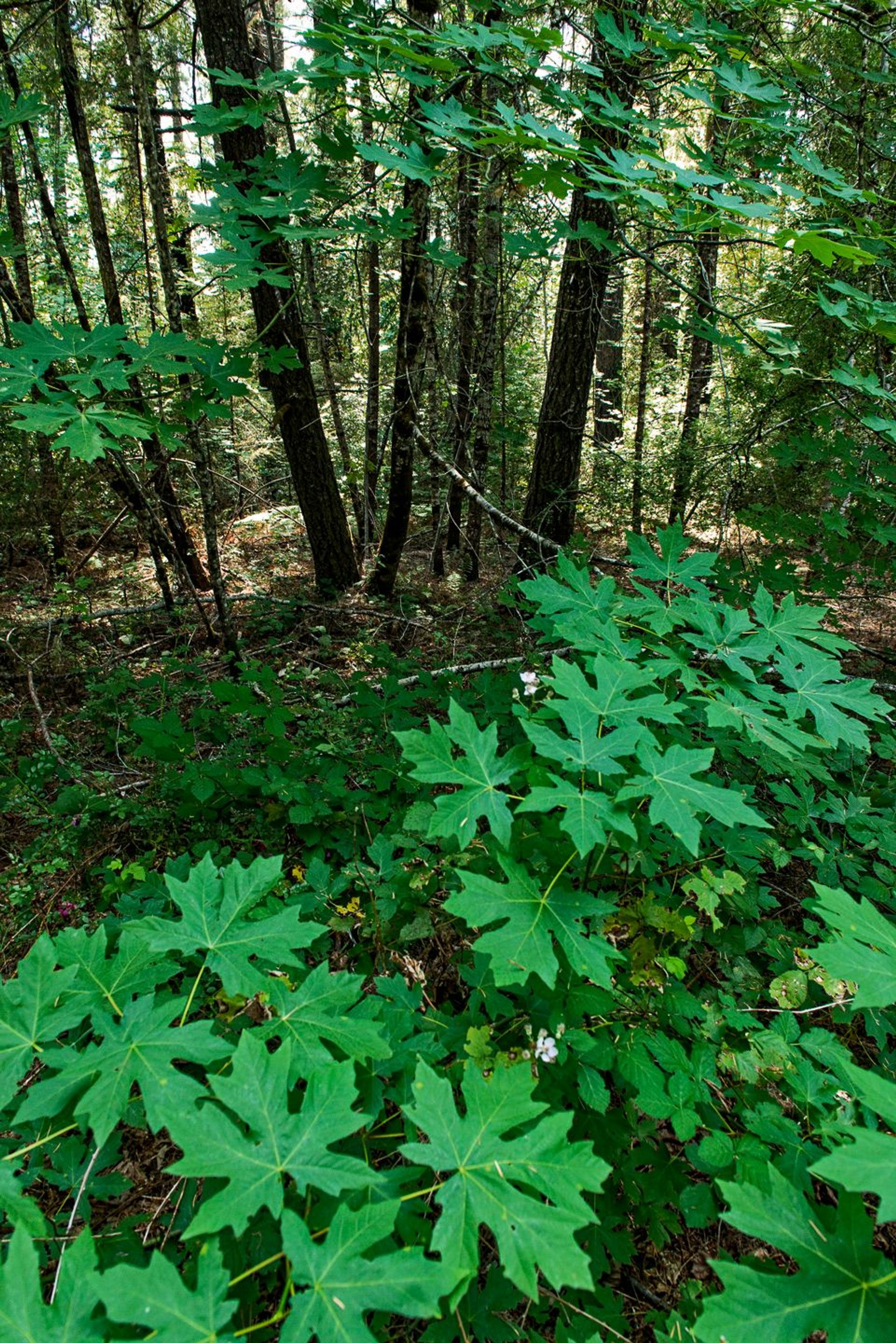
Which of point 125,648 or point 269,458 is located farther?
point 269,458

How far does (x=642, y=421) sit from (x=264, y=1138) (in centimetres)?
935

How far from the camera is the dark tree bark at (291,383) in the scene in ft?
14.7

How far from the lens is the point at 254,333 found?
7.15 meters

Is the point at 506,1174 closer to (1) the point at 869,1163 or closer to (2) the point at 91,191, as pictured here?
(1) the point at 869,1163

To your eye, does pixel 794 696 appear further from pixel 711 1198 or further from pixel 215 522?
pixel 215 522

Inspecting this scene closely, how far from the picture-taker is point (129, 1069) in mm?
1116

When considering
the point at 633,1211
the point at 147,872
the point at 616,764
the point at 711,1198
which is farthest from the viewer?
the point at 147,872

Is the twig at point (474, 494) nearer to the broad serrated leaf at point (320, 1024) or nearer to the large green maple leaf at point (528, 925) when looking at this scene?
the large green maple leaf at point (528, 925)

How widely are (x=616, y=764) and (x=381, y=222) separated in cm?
286

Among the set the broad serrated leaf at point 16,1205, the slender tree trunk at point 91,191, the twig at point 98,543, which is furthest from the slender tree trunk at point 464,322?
the broad serrated leaf at point 16,1205

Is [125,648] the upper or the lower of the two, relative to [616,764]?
lower

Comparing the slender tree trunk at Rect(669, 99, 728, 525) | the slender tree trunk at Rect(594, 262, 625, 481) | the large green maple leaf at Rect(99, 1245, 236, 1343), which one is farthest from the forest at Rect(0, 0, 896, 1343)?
the slender tree trunk at Rect(594, 262, 625, 481)

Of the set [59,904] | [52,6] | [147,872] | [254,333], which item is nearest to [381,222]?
[52,6]

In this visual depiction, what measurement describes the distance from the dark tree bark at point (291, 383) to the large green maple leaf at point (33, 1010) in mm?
2704
